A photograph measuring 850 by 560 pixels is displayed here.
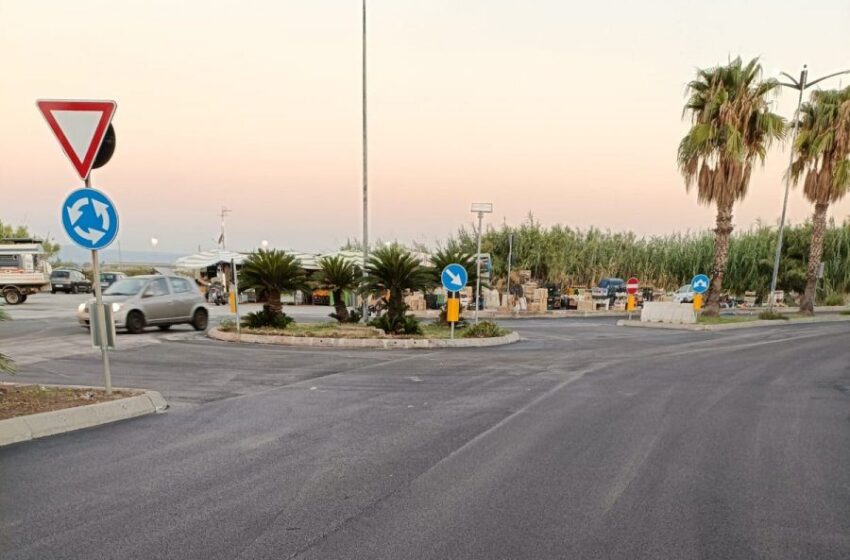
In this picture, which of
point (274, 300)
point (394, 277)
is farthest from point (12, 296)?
point (394, 277)

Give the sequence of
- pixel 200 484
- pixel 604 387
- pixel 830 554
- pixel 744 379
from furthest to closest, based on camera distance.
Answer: pixel 744 379 < pixel 604 387 < pixel 200 484 < pixel 830 554

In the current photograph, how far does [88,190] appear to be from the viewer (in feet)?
22.0

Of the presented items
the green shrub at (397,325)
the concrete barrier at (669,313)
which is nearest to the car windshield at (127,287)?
the green shrub at (397,325)

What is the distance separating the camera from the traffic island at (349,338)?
13.8m

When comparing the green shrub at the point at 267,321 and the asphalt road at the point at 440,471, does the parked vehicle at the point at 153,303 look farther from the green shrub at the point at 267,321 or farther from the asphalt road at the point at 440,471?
the asphalt road at the point at 440,471

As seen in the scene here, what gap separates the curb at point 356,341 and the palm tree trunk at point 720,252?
1415 cm

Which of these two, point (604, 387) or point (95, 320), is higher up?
point (95, 320)

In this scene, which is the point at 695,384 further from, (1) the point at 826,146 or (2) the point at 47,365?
(1) the point at 826,146

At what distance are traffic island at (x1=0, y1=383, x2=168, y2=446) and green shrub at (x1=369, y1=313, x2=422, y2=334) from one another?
818cm

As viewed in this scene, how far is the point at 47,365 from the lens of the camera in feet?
32.9

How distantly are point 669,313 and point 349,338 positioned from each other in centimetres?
1522

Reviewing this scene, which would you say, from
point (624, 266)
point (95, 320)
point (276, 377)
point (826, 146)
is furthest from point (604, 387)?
point (624, 266)

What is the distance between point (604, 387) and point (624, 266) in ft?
112

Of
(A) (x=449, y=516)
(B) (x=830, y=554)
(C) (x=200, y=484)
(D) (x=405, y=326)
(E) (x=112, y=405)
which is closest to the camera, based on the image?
(B) (x=830, y=554)
